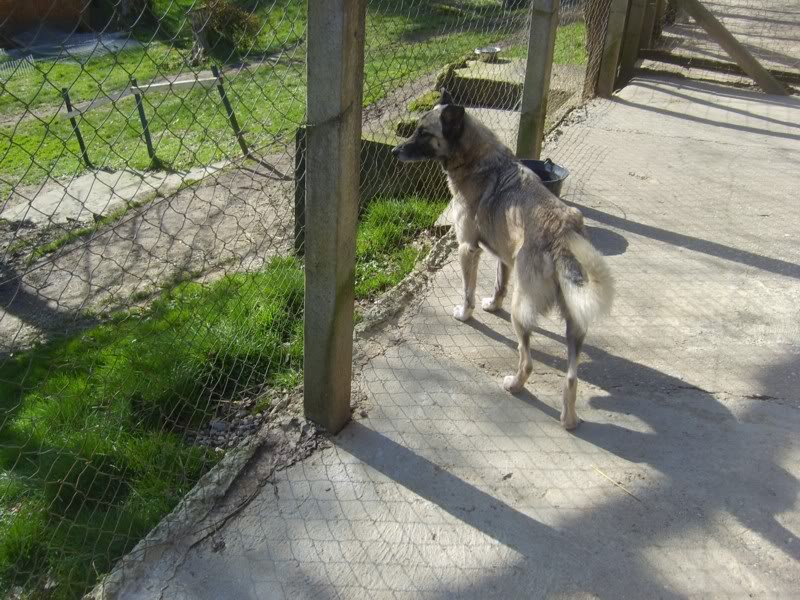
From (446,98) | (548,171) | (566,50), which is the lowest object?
(566,50)

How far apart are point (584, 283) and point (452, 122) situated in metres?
1.43

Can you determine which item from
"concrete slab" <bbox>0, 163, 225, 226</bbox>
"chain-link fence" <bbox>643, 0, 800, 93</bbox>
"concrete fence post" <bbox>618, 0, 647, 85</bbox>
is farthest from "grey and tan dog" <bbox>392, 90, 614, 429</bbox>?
"chain-link fence" <bbox>643, 0, 800, 93</bbox>

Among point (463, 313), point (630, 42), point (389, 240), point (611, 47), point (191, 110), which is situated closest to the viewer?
point (463, 313)

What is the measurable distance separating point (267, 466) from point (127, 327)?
2333mm

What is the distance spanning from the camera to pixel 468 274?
3.91 m

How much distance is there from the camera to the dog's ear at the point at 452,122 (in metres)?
3.79

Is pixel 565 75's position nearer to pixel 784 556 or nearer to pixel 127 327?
pixel 127 327

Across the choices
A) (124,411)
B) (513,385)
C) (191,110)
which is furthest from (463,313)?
(191,110)

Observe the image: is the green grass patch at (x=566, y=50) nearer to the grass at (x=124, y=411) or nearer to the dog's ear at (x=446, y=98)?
the dog's ear at (x=446, y=98)

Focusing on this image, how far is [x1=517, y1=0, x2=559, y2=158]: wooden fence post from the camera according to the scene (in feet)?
16.0

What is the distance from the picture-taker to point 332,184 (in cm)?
261

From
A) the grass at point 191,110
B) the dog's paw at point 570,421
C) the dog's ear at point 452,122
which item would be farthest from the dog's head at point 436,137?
the grass at point 191,110

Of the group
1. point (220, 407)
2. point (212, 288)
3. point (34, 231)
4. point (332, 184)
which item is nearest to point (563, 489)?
point (332, 184)

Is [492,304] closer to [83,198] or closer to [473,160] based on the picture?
[473,160]
